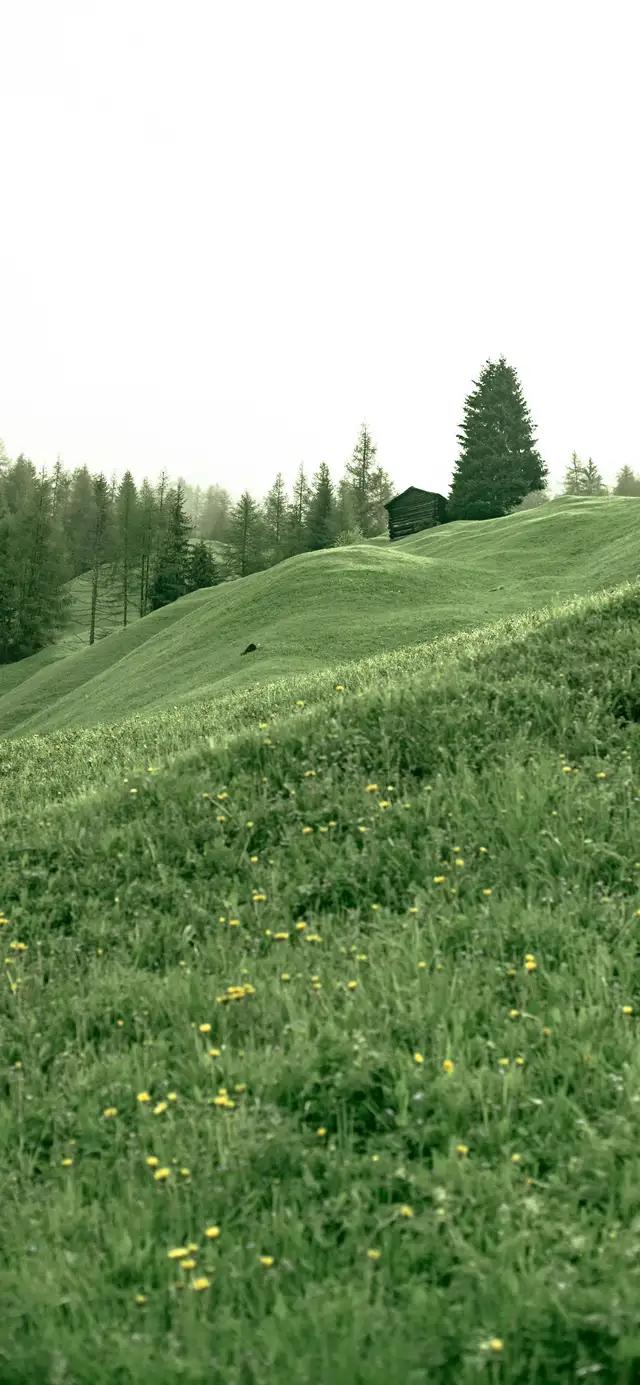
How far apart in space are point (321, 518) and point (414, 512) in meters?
11.1

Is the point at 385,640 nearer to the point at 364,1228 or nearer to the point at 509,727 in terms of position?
the point at 509,727

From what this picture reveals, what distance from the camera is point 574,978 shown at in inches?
210

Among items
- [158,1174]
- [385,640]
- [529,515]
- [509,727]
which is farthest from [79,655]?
[158,1174]

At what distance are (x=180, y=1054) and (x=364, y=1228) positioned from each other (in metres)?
1.62

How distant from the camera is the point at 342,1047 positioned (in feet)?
15.8

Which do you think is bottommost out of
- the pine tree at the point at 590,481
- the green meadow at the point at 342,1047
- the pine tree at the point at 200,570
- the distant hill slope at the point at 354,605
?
the green meadow at the point at 342,1047

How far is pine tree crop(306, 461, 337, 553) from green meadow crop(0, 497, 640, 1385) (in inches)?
3109

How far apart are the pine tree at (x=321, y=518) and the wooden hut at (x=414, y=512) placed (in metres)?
7.64

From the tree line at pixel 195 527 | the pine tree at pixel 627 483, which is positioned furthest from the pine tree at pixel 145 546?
the pine tree at pixel 627 483

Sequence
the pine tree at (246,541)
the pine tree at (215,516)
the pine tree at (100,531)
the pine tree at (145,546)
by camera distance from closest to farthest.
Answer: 1. the pine tree at (246,541)
2. the pine tree at (145,546)
3. the pine tree at (100,531)
4. the pine tree at (215,516)

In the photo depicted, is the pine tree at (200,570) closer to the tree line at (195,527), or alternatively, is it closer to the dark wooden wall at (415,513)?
the tree line at (195,527)

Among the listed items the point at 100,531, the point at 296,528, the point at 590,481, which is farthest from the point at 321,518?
the point at 590,481

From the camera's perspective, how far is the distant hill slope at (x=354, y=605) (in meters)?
33.0

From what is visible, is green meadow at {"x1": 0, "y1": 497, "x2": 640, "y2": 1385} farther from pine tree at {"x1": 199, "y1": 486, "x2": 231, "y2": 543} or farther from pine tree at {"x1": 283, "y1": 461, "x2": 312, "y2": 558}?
pine tree at {"x1": 199, "y1": 486, "x2": 231, "y2": 543}
